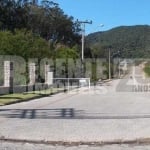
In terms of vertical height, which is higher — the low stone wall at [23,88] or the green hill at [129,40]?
the green hill at [129,40]

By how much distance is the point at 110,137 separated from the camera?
→ 12.1 metres

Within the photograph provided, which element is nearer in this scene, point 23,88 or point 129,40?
point 23,88

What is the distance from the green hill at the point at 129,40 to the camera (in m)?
150

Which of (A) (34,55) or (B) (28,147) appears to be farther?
(A) (34,55)

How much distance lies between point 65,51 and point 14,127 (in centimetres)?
5916

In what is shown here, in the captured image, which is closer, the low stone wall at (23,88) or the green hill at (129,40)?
the low stone wall at (23,88)

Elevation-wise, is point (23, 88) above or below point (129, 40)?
below

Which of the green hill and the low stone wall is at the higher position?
the green hill

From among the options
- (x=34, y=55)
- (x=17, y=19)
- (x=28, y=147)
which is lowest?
(x=28, y=147)

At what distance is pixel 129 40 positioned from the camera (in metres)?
153

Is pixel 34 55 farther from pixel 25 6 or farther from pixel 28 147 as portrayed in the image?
pixel 25 6

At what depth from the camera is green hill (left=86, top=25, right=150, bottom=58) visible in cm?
14962

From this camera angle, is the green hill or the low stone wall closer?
the low stone wall

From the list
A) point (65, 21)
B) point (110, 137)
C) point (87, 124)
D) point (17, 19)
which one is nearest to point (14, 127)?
point (87, 124)
